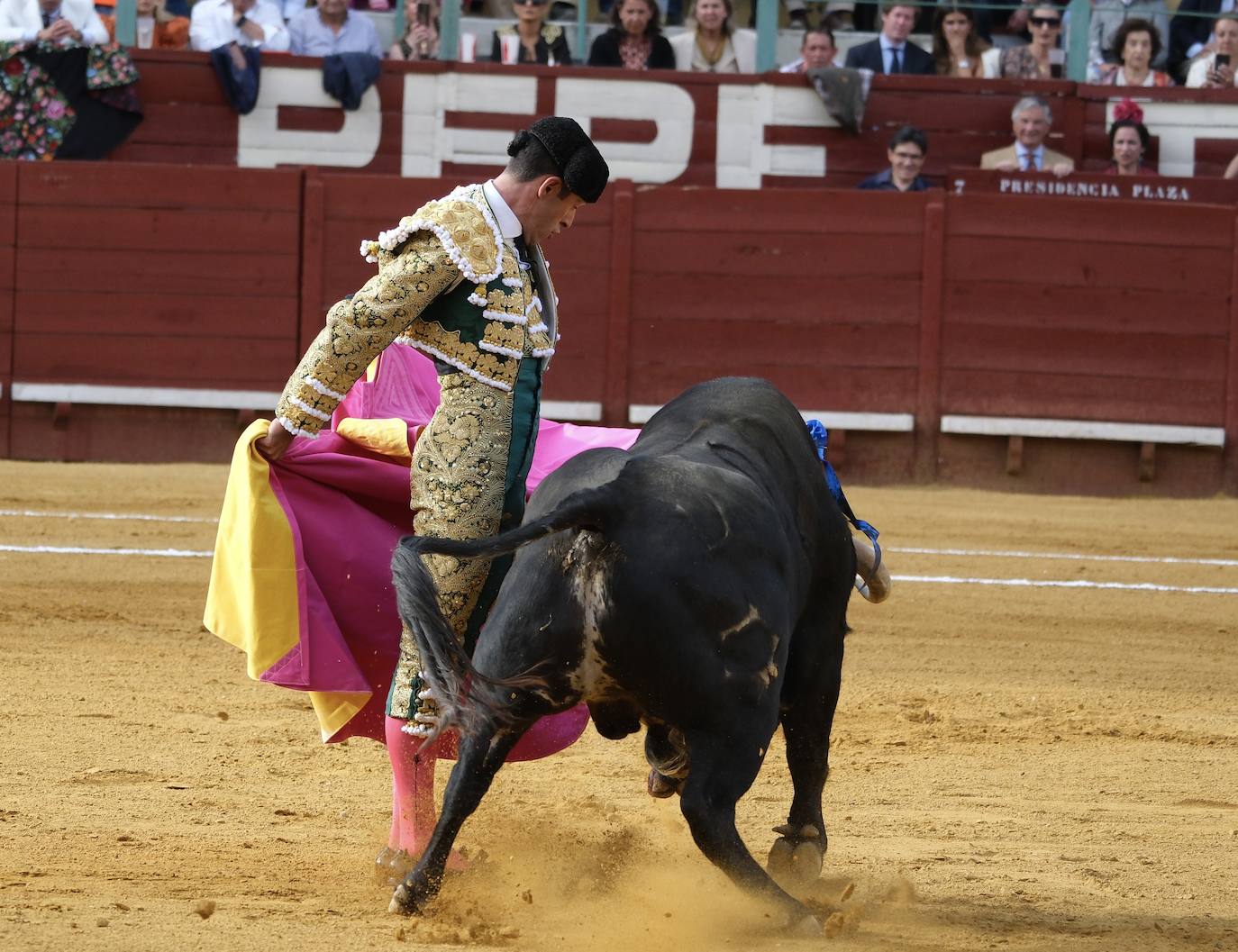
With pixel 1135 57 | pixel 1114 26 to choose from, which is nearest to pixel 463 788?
pixel 1135 57

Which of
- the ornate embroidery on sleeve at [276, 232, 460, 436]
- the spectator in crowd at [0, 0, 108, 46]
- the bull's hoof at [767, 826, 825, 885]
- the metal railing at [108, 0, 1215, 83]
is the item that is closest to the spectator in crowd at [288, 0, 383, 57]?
the metal railing at [108, 0, 1215, 83]

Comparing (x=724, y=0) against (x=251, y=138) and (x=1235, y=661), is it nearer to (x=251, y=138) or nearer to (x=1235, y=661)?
(x=251, y=138)

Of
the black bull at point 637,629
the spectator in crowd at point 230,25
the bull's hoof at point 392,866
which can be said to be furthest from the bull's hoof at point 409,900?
the spectator in crowd at point 230,25

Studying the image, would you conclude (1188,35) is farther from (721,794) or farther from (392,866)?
(721,794)

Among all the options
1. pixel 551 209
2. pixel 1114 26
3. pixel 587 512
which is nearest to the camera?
pixel 587 512

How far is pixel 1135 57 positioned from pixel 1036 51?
515 mm

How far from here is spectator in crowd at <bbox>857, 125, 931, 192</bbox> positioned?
8.84m

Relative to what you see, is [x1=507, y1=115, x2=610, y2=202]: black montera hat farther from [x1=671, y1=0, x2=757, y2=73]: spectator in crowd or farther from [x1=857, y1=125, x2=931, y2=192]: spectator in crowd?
[x1=671, y1=0, x2=757, y2=73]: spectator in crowd

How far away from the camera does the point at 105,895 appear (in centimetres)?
269

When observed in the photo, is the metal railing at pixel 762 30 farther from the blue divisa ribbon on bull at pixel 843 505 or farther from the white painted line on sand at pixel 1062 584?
the blue divisa ribbon on bull at pixel 843 505

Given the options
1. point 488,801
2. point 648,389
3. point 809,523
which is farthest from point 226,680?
point 648,389

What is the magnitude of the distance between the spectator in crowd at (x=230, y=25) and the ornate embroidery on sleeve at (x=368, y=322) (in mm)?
6910

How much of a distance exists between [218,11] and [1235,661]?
251 inches

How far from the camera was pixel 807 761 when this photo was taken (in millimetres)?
2914
